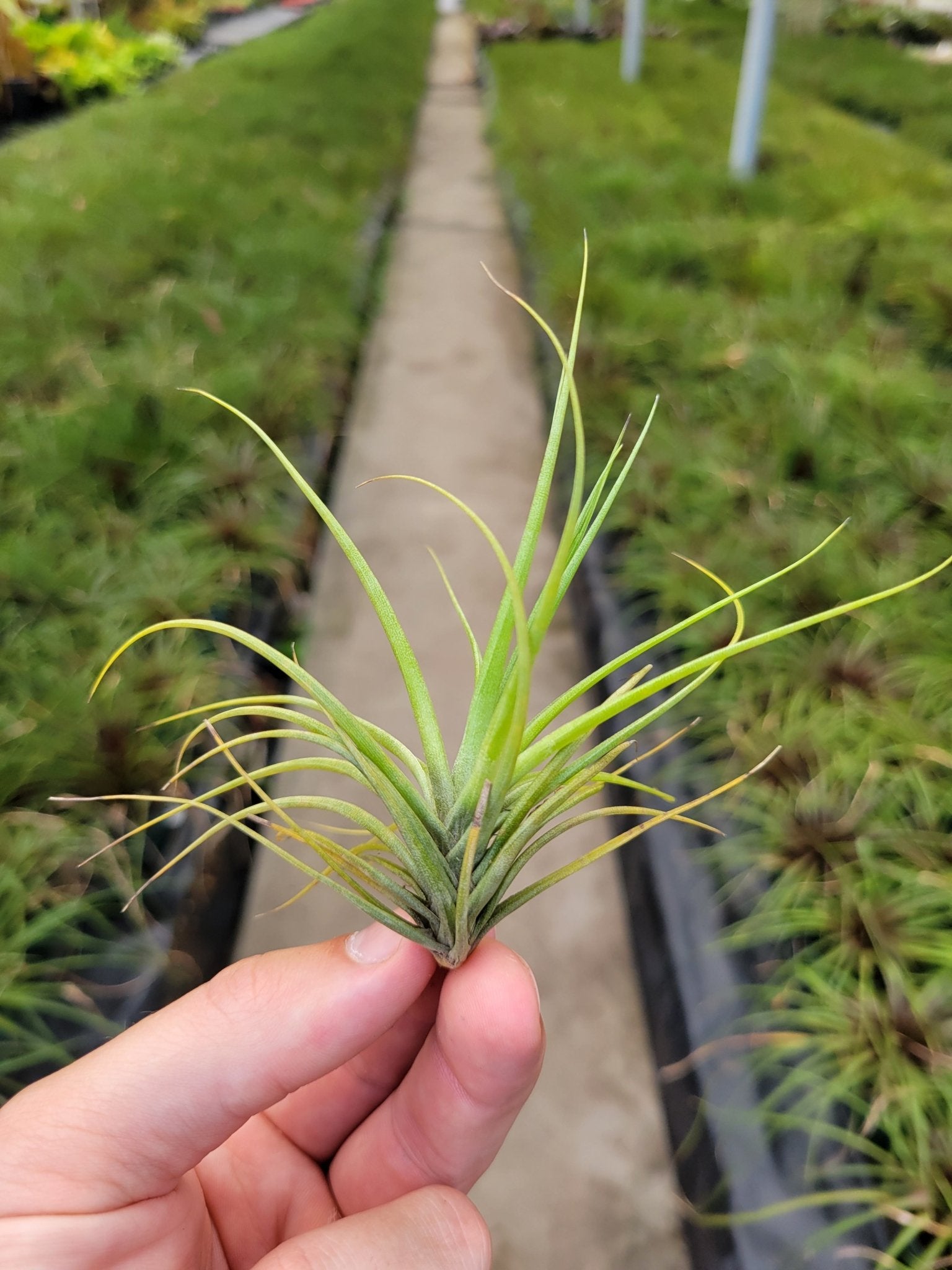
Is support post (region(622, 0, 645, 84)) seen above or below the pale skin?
above

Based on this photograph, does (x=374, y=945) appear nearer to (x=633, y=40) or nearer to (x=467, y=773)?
(x=467, y=773)

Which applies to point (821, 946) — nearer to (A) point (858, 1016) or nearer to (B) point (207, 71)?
(A) point (858, 1016)

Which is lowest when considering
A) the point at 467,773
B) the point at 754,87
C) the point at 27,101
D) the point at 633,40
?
the point at 467,773

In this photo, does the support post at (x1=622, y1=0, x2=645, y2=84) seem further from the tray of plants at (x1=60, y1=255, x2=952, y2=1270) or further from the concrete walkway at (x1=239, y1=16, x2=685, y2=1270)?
the tray of plants at (x1=60, y1=255, x2=952, y2=1270)

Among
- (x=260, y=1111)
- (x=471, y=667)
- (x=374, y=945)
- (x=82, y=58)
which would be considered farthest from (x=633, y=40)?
(x=260, y=1111)

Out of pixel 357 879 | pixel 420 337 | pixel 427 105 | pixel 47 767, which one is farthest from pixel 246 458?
pixel 427 105

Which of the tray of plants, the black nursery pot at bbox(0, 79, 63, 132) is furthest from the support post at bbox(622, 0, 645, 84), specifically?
the tray of plants

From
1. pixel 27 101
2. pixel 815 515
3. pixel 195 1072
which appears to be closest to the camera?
pixel 195 1072

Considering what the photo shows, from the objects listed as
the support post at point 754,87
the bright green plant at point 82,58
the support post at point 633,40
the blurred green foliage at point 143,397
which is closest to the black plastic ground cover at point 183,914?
the blurred green foliage at point 143,397
